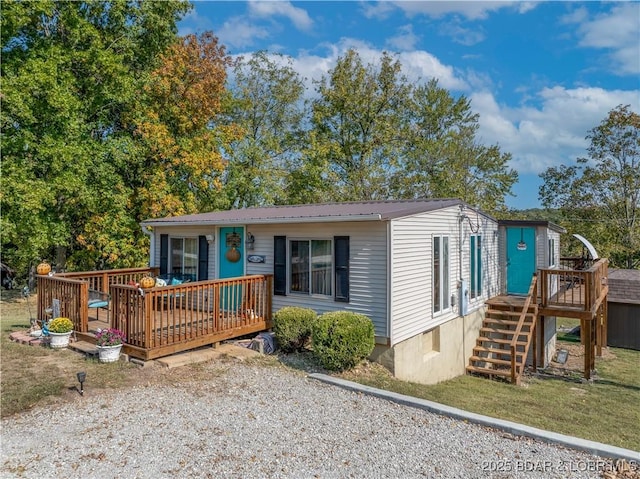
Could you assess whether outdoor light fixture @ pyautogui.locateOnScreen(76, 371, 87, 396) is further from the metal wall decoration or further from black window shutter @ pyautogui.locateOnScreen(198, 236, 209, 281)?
black window shutter @ pyautogui.locateOnScreen(198, 236, 209, 281)

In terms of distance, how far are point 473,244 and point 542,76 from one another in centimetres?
1373

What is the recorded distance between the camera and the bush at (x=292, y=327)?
322 inches

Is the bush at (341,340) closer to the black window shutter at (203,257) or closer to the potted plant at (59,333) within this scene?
the black window shutter at (203,257)

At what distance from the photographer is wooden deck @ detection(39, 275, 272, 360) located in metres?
7.04

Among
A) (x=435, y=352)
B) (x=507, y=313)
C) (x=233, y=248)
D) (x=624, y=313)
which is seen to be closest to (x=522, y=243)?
(x=507, y=313)

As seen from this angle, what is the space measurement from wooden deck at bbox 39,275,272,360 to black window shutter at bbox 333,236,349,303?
1678 mm

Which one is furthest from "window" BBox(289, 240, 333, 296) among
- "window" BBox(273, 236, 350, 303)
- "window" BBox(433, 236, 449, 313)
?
"window" BBox(433, 236, 449, 313)

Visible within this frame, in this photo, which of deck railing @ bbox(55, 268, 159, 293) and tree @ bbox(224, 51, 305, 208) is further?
tree @ bbox(224, 51, 305, 208)

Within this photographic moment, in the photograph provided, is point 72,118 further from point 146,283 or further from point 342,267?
point 342,267

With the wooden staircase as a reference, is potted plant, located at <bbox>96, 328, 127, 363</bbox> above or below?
above

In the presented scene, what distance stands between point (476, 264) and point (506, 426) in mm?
7310

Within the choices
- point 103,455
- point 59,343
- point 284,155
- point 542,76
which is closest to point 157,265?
point 59,343

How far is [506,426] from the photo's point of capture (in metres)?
5.27

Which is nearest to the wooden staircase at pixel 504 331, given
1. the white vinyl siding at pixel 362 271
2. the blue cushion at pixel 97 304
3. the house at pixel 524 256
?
the house at pixel 524 256
